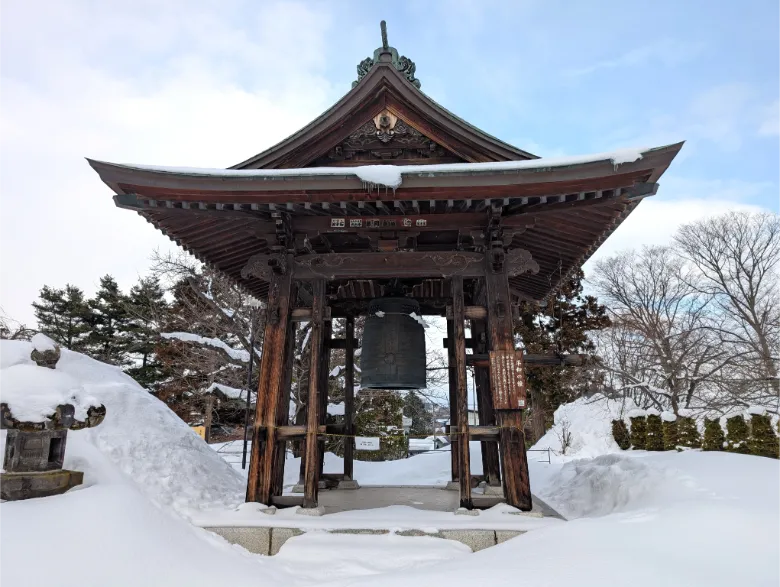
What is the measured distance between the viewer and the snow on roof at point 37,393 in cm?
473

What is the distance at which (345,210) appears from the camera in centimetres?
645

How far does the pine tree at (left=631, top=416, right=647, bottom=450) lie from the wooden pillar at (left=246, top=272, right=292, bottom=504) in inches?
352

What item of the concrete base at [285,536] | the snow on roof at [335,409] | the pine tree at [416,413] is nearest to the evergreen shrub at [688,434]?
the concrete base at [285,536]

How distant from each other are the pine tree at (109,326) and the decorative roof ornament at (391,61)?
26061mm

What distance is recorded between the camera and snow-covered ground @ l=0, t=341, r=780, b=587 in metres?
3.61

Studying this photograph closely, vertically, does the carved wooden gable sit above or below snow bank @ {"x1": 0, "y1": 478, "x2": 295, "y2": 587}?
above

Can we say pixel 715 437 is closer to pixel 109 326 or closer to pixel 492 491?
pixel 492 491

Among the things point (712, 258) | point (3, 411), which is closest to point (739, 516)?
point (3, 411)

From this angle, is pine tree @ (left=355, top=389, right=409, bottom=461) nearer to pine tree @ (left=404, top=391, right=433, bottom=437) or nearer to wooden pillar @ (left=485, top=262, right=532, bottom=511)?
pine tree @ (left=404, top=391, right=433, bottom=437)

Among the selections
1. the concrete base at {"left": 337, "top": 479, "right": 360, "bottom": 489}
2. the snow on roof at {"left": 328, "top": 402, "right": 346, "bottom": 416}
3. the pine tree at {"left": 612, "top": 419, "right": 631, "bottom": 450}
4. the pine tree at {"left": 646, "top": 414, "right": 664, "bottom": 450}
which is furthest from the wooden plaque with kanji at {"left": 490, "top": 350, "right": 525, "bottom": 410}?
the snow on roof at {"left": 328, "top": 402, "right": 346, "bottom": 416}

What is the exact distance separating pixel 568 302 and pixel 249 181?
60.9ft

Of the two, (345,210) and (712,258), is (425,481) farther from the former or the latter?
(712,258)

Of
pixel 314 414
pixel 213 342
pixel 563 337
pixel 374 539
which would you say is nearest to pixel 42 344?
pixel 314 414

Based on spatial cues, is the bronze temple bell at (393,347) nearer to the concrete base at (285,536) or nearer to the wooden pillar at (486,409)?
the wooden pillar at (486,409)
